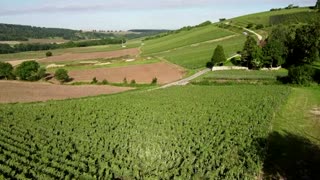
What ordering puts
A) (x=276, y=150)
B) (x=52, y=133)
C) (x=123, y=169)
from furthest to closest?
(x=52, y=133) < (x=276, y=150) < (x=123, y=169)

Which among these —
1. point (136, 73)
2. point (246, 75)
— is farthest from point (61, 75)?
point (246, 75)

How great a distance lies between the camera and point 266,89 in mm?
56688

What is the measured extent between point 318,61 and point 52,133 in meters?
60.7

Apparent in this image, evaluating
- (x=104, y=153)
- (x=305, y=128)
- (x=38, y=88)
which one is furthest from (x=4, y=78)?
(x=305, y=128)

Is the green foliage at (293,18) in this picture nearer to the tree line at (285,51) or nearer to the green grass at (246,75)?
the tree line at (285,51)

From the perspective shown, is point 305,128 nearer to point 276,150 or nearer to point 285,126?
→ point 285,126

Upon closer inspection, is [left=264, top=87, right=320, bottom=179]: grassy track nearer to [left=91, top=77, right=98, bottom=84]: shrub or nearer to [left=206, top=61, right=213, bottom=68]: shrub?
[left=91, top=77, right=98, bottom=84]: shrub

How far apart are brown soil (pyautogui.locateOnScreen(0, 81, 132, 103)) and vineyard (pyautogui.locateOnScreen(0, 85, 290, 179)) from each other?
21.2 ft

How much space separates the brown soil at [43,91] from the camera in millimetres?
57062

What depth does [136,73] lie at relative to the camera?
83438 millimetres

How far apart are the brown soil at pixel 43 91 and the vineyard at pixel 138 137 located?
6472mm

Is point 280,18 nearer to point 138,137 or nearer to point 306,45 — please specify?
point 306,45

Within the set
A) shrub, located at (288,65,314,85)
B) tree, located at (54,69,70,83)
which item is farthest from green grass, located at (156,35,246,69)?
Answer: tree, located at (54,69,70,83)

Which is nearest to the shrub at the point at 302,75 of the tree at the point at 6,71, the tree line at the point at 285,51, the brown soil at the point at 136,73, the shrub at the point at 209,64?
the tree line at the point at 285,51
